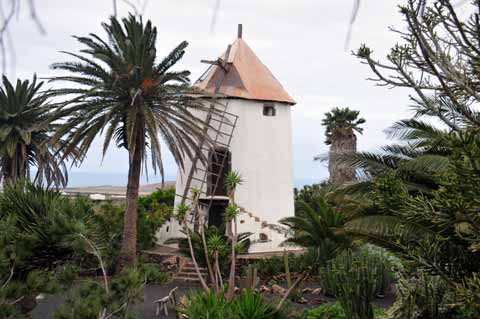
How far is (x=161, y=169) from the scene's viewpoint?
1595 centimetres

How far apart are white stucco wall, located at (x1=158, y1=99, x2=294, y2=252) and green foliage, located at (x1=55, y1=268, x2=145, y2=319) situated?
505 inches

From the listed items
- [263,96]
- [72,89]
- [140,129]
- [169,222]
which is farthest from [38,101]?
[263,96]

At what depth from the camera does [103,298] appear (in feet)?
21.7

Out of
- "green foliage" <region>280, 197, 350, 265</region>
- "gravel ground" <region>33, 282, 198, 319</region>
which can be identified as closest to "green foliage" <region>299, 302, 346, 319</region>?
"green foliage" <region>280, 197, 350, 265</region>

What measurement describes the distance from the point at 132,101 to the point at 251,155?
662 cm

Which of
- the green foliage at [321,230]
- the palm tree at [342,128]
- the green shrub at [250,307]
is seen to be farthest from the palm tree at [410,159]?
the palm tree at [342,128]

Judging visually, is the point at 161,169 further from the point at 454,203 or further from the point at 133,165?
the point at 454,203

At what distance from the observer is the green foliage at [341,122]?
24.7m

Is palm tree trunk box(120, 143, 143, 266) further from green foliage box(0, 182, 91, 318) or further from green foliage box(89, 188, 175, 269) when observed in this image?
green foliage box(0, 182, 91, 318)

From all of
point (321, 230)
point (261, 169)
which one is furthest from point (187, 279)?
point (321, 230)

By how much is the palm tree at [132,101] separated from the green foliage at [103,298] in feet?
27.1

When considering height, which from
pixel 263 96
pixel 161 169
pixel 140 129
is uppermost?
pixel 263 96

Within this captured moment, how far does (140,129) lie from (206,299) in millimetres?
7849

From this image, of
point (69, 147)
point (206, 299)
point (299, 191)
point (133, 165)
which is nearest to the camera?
point (206, 299)
